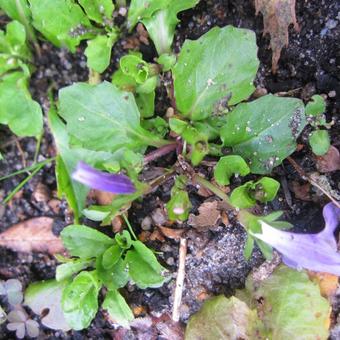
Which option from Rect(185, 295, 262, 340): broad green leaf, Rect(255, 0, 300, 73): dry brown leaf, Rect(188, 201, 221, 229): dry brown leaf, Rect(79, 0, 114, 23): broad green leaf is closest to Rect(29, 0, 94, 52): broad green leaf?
Rect(79, 0, 114, 23): broad green leaf

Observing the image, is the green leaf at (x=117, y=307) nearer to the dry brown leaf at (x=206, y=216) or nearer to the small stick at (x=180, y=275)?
the small stick at (x=180, y=275)

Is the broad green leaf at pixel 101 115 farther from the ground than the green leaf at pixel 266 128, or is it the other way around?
the broad green leaf at pixel 101 115

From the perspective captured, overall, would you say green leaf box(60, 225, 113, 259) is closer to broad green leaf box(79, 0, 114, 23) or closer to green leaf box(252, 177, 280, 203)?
green leaf box(252, 177, 280, 203)

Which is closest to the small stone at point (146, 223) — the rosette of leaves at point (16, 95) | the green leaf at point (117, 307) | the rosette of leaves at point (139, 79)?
the green leaf at point (117, 307)

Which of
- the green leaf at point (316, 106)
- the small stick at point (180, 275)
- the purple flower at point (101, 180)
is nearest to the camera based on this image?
the purple flower at point (101, 180)

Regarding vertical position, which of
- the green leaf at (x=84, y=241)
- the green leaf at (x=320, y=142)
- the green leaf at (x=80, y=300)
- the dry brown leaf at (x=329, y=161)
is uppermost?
the green leaf at (x=320, y=142)

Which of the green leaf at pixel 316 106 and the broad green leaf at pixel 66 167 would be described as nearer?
the green leaf at pixel 316 106

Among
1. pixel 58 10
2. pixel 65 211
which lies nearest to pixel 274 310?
pixel 65 211
